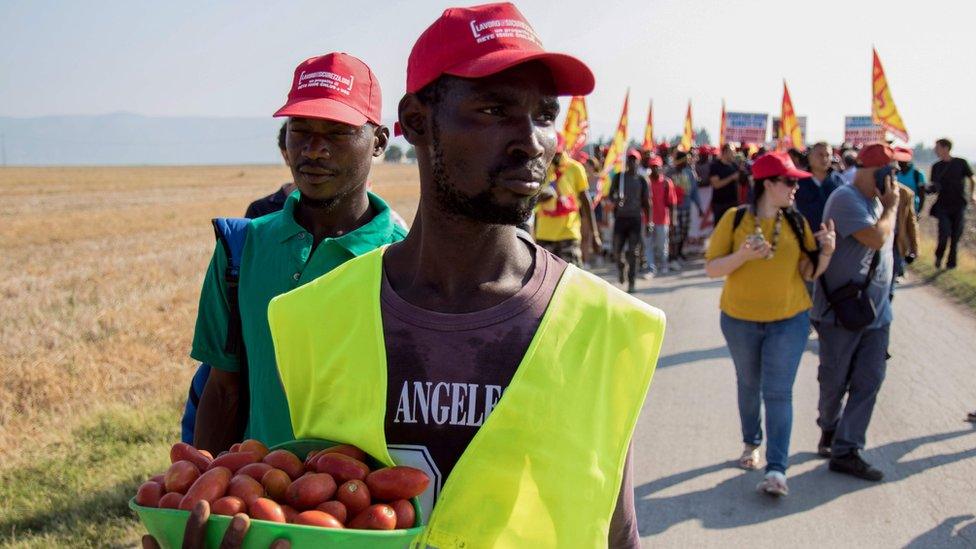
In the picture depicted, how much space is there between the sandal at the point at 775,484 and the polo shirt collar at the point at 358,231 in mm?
3581

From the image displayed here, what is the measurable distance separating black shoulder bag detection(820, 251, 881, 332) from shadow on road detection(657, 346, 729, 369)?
106 inches

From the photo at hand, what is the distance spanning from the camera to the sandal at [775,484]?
18.5 ft

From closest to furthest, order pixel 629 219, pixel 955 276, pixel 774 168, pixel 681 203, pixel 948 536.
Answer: pixel 948 536, pixel 774 168, pixel 629 219, pixel 955 276, pixel 681 203

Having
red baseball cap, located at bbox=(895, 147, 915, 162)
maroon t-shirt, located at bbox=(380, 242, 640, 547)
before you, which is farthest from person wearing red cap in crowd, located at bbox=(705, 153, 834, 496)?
maroon t-shirt, located at bbox=(380, 242, 640, 547)

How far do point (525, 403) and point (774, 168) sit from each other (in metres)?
4.43

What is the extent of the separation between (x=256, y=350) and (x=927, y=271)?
47.7 ft

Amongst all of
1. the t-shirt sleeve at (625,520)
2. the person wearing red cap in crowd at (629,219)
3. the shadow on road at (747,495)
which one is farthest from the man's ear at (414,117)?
the person wearing red cap in crowd at (629,219)

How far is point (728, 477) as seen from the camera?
5.96 meters

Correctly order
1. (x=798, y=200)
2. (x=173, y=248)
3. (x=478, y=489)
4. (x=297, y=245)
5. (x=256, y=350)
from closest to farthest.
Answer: (x=478, y=489) < (x=256, y=350) < (x=297, y=245) < (x=798, y=200) < (x=173, y=248)

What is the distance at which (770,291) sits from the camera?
5.81 metres

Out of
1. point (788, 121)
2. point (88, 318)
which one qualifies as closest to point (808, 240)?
point (88, 318)

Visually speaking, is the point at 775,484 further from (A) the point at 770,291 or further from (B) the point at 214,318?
(B) the point at 214,318

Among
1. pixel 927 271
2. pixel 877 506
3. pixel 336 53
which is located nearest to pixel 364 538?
pixel 336 53

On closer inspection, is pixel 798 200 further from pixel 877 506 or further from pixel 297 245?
pixel 297 245
